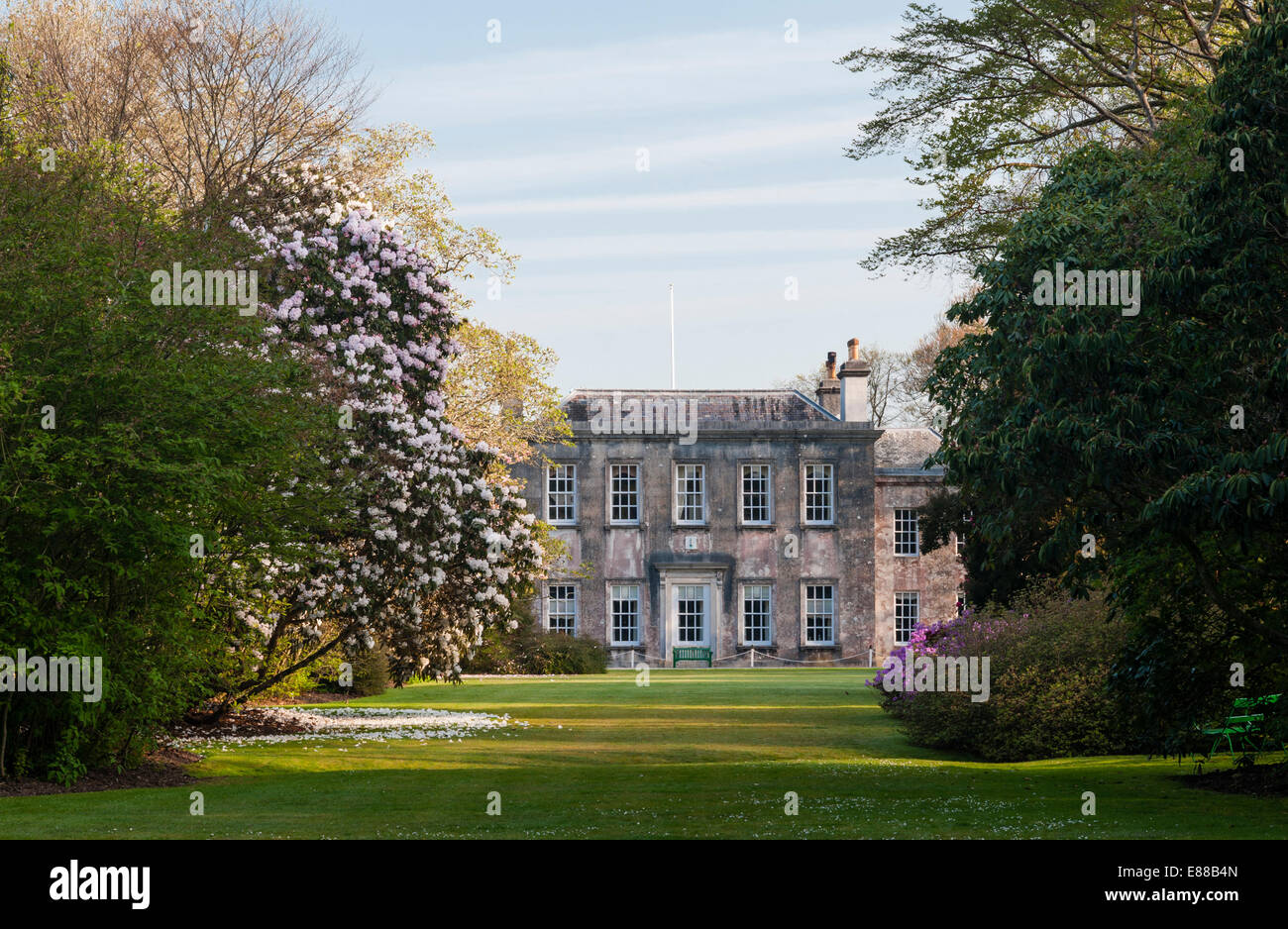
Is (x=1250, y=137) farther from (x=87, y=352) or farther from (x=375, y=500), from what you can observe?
(x=375, y=500)

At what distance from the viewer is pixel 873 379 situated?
61.8 metres

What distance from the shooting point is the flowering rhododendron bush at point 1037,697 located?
66.6 feet

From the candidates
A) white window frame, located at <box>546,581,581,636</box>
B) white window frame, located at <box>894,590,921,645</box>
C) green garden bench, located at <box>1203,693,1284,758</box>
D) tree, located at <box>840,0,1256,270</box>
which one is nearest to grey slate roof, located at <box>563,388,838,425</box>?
white window frame, located at <box>546,581,581,636</box>

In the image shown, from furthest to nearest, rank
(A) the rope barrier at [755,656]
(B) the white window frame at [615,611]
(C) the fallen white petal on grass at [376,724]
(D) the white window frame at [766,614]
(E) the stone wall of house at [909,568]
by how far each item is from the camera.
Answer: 1. (E) the stone wall of house at [909,568]
2. (D) the white window frame at [766,614]
3. (B) the white window frame at [615,611]
4. (A) the rope barrier at [755,656]
5. (C) the fallen white petal on grass at [376,724]

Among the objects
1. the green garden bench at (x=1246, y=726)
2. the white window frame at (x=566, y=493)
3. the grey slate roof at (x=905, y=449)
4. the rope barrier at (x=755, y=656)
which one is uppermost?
the grey slate roof at (x=905, y=449)

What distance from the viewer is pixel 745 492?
48344mm

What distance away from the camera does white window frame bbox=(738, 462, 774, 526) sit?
48188 mm

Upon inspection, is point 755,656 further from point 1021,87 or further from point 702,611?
point 1021,87

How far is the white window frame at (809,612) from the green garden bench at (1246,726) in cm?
3159

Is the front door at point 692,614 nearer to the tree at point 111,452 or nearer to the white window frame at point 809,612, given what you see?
the white window frame at point 809,612

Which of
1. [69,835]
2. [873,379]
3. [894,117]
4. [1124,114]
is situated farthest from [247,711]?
[873,379]

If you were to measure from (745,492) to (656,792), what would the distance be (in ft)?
111

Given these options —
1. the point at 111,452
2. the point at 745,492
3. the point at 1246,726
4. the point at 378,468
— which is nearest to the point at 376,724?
the point at 378,468

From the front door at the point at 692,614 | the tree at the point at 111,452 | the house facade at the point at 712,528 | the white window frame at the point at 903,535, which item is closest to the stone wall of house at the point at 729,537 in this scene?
the house facade at the point at 712,528
